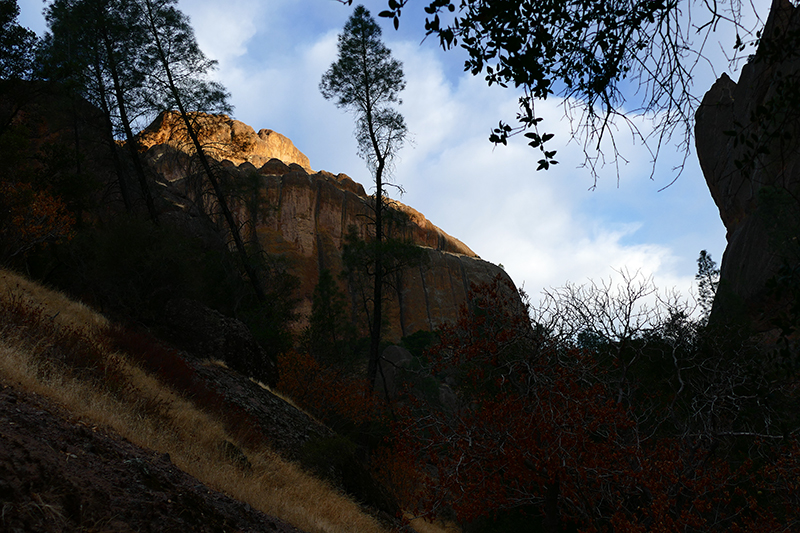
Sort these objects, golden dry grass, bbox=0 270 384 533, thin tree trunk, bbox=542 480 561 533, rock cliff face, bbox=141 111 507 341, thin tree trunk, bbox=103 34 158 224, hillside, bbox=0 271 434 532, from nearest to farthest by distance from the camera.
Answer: hillside, bbox=0 271 434 532 < golden dry grass, bbox=0 270 384 533 < thin tree trunk, bbox=542 480 561 533 < thin tree trunk, bbox=103 34 158 224 < rock cliff face, bbox=141 111 507 341

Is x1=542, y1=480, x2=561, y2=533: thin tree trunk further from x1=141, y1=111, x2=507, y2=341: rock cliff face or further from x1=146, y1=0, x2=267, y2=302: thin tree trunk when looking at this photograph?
x1=141, y1=111, x2=507, y2=341: rock cliff face

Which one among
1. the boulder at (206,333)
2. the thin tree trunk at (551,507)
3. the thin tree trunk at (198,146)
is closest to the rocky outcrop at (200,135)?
the thin tree trunk at (198,146)

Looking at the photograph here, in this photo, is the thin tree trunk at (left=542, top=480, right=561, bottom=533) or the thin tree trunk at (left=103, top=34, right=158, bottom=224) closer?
the thin tree trunk at (left=542, top=480, right=561, bottom=533)

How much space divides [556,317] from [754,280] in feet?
102

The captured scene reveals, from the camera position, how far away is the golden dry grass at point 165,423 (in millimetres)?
5598

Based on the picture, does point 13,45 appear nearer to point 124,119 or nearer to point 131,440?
point 124,119

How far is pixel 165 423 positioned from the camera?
726cm

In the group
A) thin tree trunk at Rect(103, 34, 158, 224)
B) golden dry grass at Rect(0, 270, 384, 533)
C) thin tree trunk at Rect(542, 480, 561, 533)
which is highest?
thin tree trunk at Rect(103, 34, 158, 224)

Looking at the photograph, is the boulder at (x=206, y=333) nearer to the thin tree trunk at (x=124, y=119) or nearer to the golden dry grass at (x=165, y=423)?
the golden dry grass at (x=165, y=423)

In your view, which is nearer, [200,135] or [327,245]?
[200,135]

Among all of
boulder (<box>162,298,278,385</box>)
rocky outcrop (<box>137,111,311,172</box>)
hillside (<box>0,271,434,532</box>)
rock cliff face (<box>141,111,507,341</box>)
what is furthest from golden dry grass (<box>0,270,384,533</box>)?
rock cliff face (<box>141,111,507,341</box>)

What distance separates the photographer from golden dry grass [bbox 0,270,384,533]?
18.4ft

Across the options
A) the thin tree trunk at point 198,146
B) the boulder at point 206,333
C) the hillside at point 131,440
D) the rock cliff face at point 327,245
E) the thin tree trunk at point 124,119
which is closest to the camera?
the hillside at point 131,440

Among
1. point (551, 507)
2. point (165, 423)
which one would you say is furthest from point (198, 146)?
point (551, 507)
